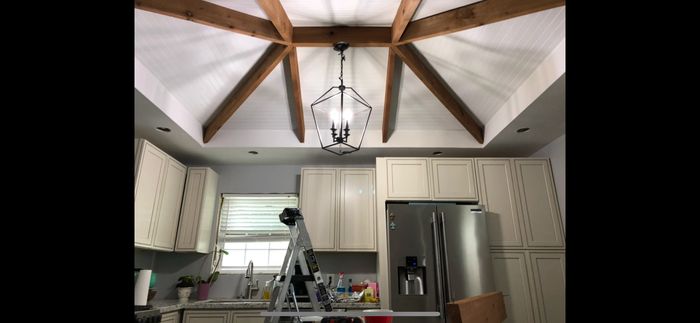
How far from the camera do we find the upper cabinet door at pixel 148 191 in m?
3.05

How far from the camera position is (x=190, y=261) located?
13.0ft

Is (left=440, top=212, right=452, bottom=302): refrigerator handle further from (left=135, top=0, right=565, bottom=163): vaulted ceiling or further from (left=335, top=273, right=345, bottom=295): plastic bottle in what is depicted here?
(left=335, top=273, right=345, bottom=295): plastic bottle

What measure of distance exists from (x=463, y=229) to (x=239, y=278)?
241 cm

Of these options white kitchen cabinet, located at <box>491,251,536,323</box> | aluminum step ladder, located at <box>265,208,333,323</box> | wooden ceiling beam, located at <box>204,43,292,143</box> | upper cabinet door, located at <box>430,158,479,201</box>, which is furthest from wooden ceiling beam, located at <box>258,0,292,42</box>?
white kitchen cabinet, located at <box>491,251,536,323</box>

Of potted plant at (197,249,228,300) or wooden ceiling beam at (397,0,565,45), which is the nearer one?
wooden ceiling beam at (397,0,565,45)

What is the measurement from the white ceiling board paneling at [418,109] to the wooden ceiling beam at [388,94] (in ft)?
0.52

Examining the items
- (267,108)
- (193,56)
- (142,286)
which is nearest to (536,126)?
(267,108)

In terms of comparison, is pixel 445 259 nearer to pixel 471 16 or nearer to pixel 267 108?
pixel 471 16

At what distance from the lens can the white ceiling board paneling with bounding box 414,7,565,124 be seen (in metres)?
2.51

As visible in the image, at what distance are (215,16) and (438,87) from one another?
1991 mm

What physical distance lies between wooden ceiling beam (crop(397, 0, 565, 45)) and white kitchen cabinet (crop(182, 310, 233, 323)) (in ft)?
9.10
